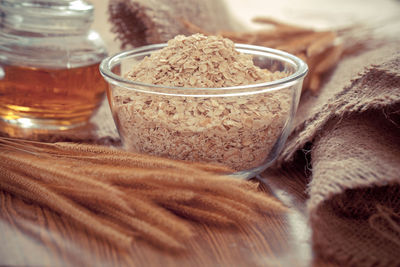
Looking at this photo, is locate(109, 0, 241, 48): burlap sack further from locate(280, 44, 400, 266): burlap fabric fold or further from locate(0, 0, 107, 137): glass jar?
locate(280, 44, 400, 266): burlap fabric fold

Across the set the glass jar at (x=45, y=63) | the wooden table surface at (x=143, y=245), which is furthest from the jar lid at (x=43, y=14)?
the wooden table surface at (x=143, y=245)

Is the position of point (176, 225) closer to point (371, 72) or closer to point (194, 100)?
point (194, 100)

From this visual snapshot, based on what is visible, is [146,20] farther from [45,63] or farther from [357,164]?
[357,164]

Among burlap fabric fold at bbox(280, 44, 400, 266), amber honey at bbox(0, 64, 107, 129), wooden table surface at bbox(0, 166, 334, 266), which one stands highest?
burlap fabric fold at bbox(280, 44, 400, 266)

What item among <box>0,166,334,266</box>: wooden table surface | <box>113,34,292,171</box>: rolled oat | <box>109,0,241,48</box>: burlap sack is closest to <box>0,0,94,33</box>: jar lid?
<box>109,0,241,48</box>: burlap sack

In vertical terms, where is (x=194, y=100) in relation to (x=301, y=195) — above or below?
above

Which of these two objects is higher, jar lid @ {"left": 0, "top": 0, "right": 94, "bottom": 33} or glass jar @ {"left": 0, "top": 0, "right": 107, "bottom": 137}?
jar lid @ {"left": 0, "top": 0, "right": 94, "bottom": 33}

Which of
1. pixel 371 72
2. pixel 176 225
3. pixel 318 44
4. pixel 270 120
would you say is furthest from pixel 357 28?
pixel 176 225
